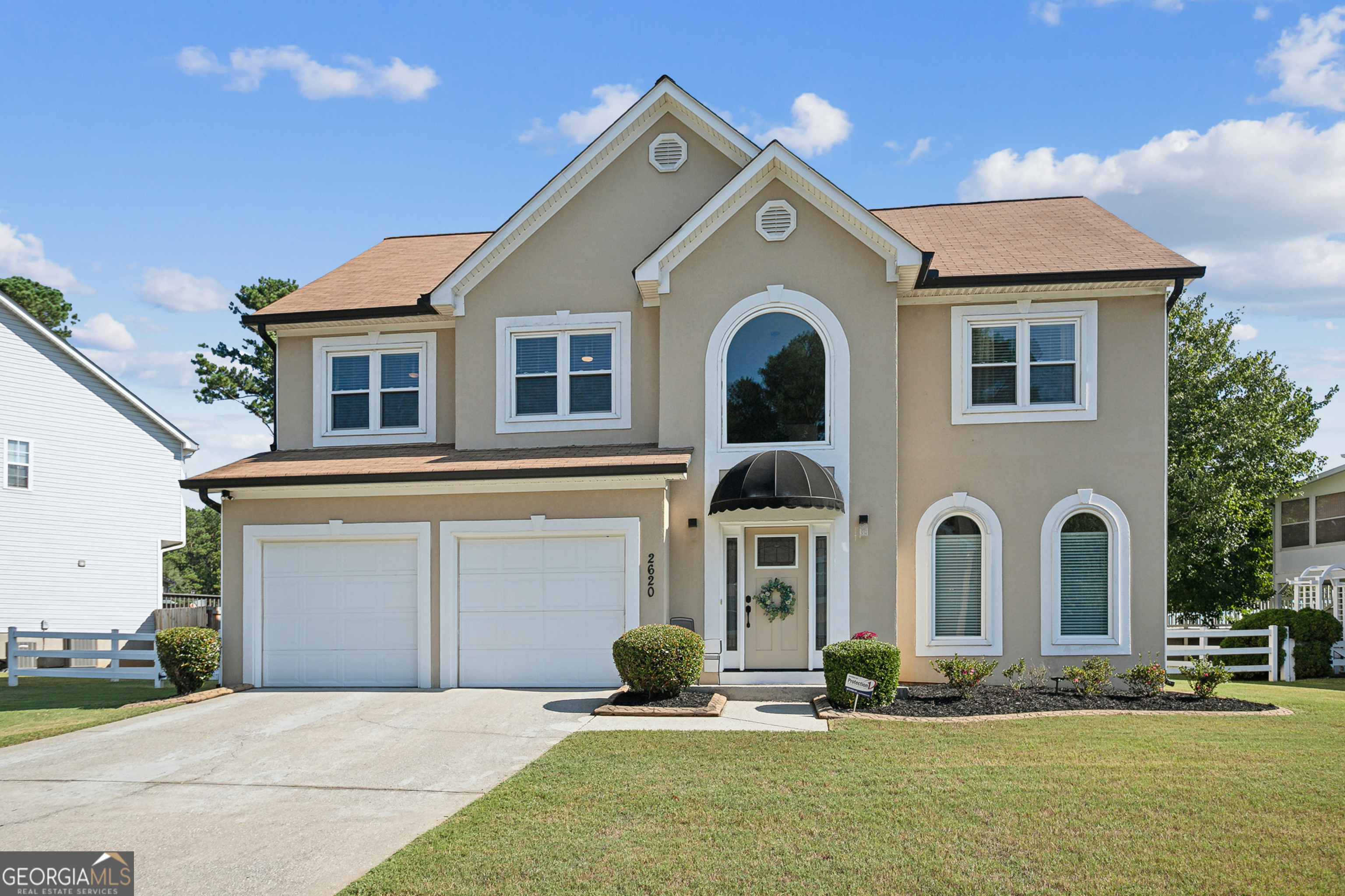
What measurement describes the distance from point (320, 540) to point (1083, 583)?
12800 mm

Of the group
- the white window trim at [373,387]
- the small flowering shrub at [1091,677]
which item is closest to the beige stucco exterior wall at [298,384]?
the white window trim at [373,387]

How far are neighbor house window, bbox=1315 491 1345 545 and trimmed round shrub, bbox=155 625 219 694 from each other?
2905 centimetres

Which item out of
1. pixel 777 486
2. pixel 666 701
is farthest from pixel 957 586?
pixel 666 701

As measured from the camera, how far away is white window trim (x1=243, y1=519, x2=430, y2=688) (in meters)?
16.2

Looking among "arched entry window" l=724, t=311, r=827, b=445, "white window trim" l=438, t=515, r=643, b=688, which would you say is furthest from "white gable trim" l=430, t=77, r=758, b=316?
"white window trim" l=438, t=515, r=643, b=688

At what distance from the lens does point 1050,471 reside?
16031mm

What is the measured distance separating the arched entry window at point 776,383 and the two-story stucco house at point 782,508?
4cm

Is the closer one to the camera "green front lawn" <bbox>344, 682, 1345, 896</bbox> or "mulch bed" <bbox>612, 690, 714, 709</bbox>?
"green front lawn" <bbox>344, 682, 1345, 896</bbox>

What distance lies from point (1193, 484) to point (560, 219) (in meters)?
22.3

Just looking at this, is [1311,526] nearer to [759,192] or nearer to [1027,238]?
[1027,238]

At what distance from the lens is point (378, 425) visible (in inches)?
726

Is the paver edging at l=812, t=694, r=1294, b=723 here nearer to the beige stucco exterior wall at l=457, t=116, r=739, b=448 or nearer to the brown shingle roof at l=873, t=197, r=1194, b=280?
the brown shingle roof at l=873, t=197, r=1194, b=280

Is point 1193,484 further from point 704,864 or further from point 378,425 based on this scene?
point 704,864

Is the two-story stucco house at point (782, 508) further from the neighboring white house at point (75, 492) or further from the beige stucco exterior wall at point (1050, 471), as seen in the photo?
the neighboring white house at point (75, 492)
